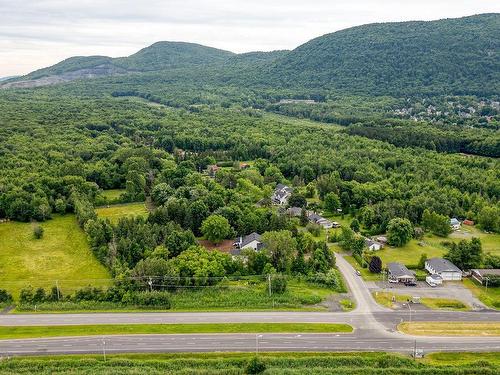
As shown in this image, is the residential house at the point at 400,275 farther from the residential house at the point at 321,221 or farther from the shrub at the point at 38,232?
the shrub at the point at 38,232

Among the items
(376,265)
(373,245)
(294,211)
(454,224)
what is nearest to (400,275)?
(376,265)

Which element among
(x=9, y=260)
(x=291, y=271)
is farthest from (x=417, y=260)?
(x=9, y=260)

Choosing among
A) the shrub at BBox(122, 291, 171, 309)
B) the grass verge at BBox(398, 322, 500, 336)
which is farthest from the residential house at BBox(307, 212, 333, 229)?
the shrub at BBox(122, 291, 171, 309)

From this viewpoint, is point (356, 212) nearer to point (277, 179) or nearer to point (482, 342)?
point (277, 179)

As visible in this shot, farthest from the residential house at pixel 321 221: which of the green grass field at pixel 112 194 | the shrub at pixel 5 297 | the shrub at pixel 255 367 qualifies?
the shrub at pixel 5 297

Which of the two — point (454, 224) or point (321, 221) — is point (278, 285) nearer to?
point (321, 221)
